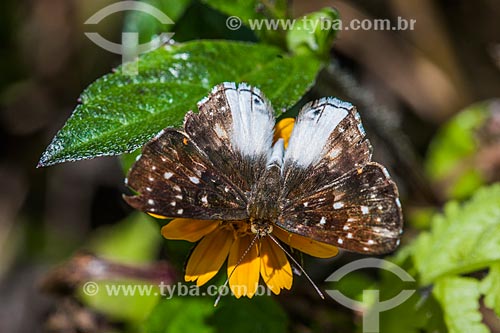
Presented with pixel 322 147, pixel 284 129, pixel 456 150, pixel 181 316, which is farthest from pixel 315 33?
pixel 456 150

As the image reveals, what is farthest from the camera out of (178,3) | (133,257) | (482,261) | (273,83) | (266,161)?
(133,257)

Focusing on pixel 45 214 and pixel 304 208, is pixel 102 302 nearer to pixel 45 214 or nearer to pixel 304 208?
pixel 45 214

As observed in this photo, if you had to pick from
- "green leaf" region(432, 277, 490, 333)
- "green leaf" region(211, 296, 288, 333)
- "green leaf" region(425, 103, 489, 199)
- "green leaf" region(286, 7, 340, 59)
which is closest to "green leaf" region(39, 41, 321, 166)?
"green leaf" region(286, 7, 340, 59)

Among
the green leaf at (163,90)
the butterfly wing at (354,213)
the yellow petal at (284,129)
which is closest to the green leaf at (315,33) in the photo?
the green leaf at (163,90)

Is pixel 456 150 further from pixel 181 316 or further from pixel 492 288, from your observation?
pixel 181 316

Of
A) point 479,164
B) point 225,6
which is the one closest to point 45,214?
point 225,6

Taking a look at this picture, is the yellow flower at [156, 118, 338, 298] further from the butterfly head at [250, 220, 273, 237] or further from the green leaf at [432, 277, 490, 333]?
the green leaf at [432, 277, 490, 333]
